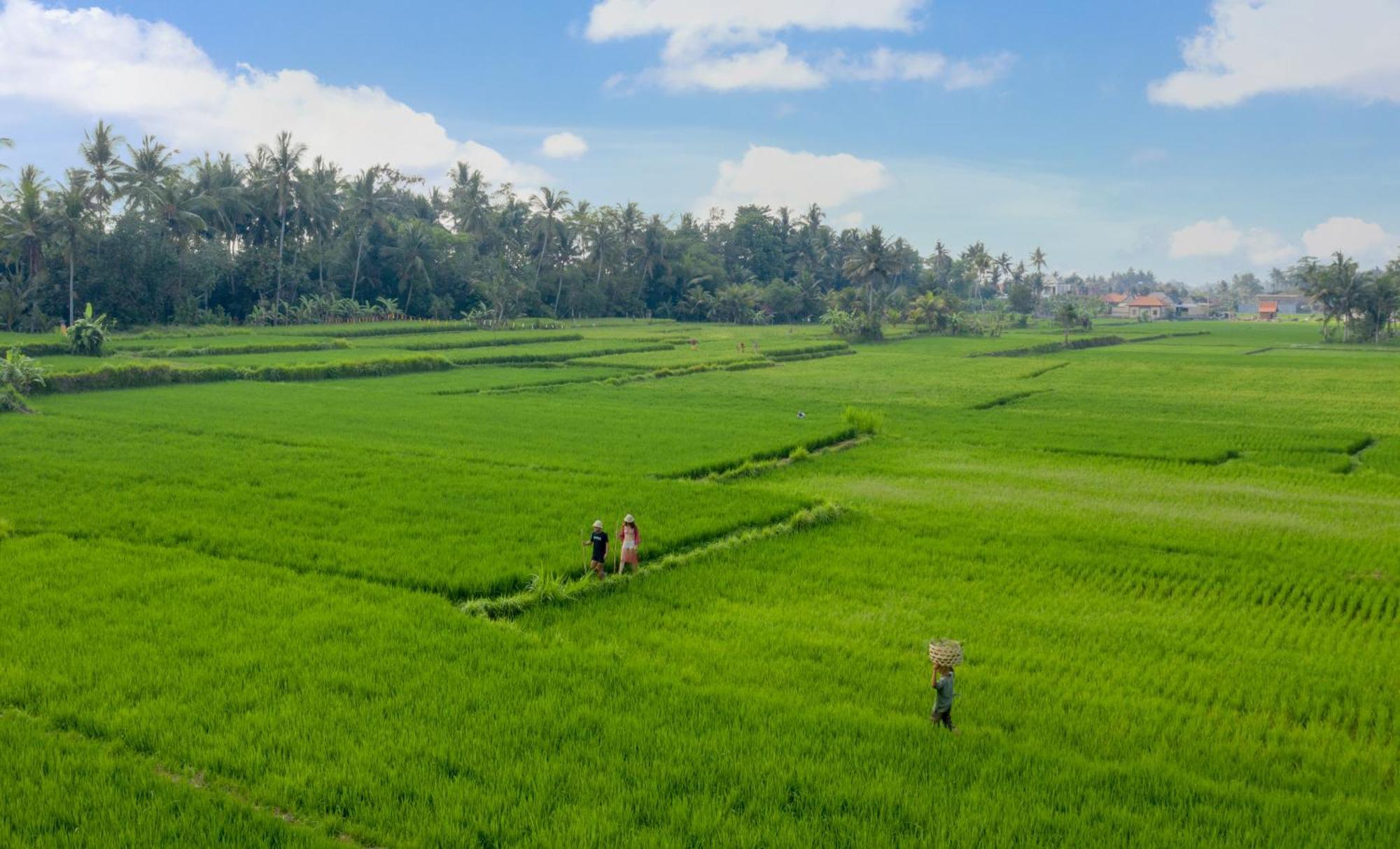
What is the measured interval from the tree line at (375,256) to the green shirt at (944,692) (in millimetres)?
46968

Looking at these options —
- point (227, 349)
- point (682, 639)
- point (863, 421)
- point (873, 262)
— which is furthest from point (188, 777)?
point (873, 262)

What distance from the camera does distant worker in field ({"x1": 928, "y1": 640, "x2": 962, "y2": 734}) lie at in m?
7.06

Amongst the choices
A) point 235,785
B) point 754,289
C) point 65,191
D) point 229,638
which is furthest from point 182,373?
point 754,289

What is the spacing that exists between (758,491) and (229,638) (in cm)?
929

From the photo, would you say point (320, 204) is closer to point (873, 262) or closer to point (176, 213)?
point (176, 213)

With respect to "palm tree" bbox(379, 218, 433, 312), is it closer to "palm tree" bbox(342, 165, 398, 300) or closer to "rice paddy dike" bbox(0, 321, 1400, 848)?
"palm tree" bbox(342, 165, 398, 300)

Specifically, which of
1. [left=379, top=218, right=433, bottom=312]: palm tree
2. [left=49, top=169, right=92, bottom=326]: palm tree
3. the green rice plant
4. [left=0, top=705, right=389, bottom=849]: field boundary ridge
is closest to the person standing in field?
[left=0, top=705, right=389, bottom=849]: field boundary ridge

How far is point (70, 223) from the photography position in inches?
→ 1730

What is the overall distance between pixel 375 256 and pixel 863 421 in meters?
52.2

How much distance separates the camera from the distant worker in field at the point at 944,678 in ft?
23.2

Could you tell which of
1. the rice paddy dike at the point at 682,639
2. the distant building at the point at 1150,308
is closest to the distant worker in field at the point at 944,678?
the rice paddy dike at the point at 682,639

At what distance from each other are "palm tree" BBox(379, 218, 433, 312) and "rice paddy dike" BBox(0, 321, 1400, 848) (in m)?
45.7

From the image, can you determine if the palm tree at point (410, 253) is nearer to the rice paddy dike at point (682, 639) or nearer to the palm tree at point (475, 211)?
the palm tree at point (475, 211)

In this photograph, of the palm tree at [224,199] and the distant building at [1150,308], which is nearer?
the palm tree at [224,199]
